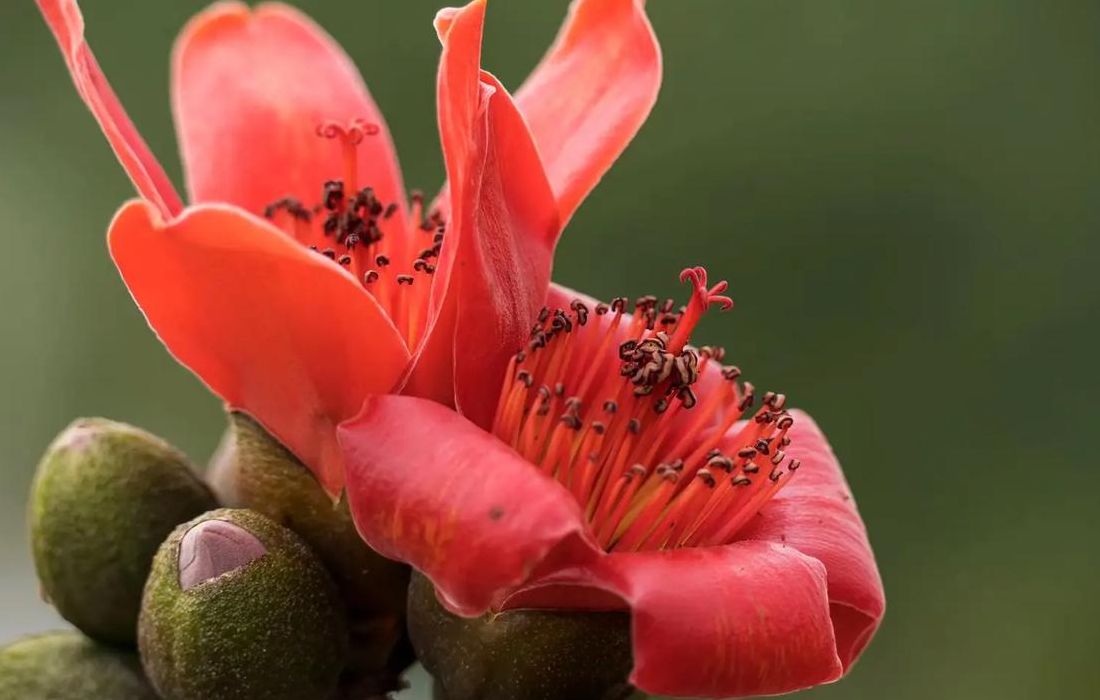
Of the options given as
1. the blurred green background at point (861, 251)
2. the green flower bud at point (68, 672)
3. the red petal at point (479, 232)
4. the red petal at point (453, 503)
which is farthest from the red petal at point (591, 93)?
the blurred green background at point (861, 251)

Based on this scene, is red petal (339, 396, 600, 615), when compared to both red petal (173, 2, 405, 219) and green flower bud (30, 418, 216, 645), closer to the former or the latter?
green flower bud (30, 418, 216, 645)

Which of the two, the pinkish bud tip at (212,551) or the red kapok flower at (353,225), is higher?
the red kapok flower at (353,225)

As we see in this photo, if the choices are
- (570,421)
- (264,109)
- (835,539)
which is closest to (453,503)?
(570,421)

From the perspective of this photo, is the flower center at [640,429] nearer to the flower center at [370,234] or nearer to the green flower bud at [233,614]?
the flower center at [370,234]

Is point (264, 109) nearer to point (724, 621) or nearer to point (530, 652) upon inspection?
point (530, 652)

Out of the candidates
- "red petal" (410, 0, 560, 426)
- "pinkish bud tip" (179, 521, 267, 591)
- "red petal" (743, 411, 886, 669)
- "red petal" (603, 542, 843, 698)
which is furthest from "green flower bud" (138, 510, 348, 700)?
"red petal" (743, 411, 886, 669)
